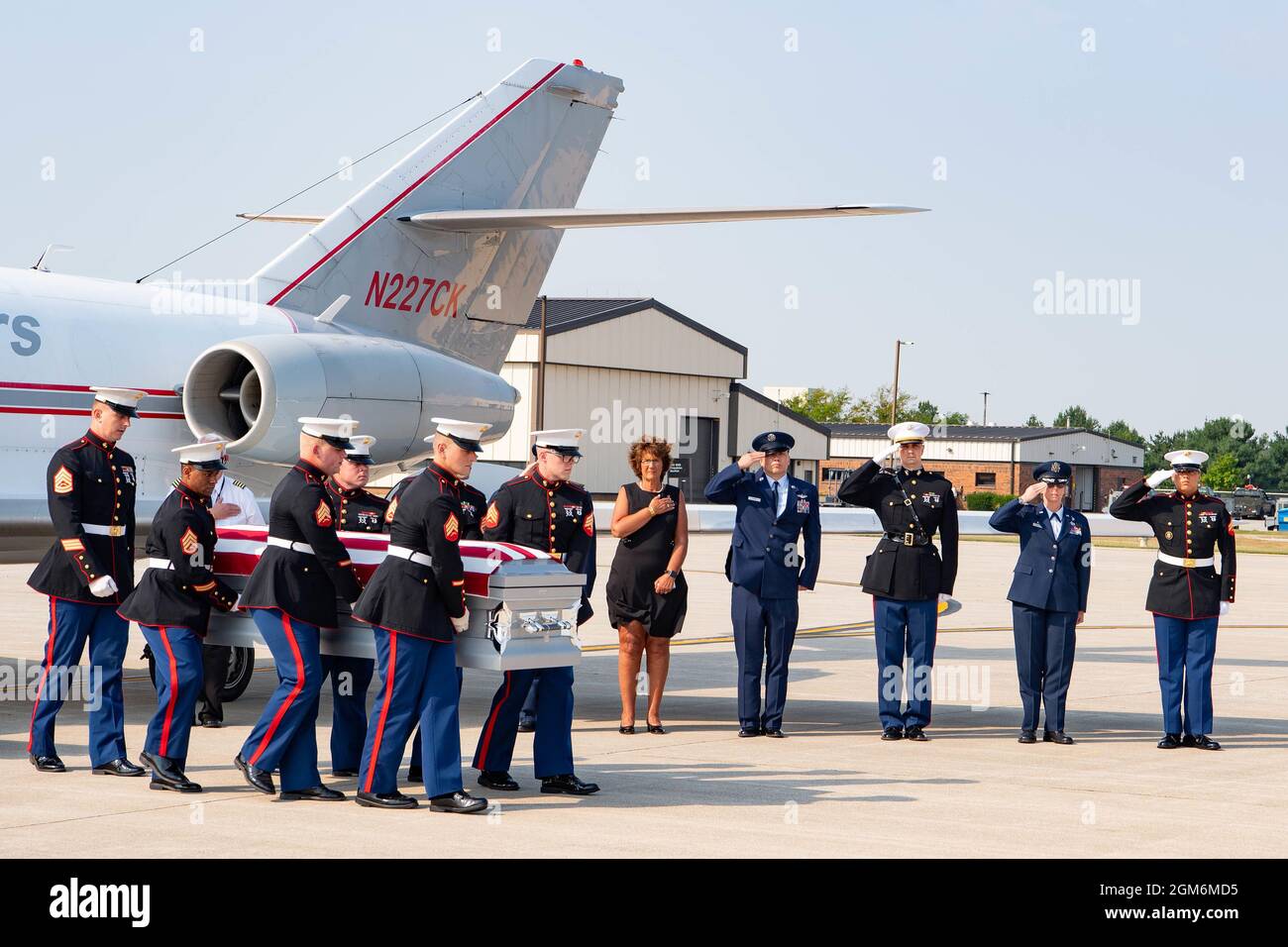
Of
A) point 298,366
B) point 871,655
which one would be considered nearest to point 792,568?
point 298,366

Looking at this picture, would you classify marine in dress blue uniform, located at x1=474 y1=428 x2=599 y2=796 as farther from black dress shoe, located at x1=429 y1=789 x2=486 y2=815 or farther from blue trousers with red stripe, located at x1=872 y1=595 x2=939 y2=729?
blue trousers with red stripe, located at x1=872 y1=595 x2=939 y2=729

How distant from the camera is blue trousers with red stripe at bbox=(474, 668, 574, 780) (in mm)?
9203

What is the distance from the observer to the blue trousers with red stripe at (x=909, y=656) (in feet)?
38.0

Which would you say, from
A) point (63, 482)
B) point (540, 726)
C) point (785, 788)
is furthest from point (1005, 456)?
point (63, 482)

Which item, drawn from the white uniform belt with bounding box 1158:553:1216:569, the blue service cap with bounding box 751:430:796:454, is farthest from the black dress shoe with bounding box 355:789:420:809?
the white uniform belt with bounding box 1158:553:1216:569

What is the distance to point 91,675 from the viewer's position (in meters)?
9.49

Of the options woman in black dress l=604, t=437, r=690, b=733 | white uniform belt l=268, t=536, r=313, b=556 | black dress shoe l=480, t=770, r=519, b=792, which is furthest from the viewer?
woman in black dress l=604, t=437, r=690, b=733

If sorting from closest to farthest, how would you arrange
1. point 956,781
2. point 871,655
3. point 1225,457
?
point 956,781 → point 871,655 → point 1225,457

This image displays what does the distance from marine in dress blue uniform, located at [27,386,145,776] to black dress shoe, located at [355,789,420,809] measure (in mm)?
1670

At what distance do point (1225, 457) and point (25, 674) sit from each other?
11254 cm

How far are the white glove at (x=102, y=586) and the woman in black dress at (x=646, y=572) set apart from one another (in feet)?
11.3
